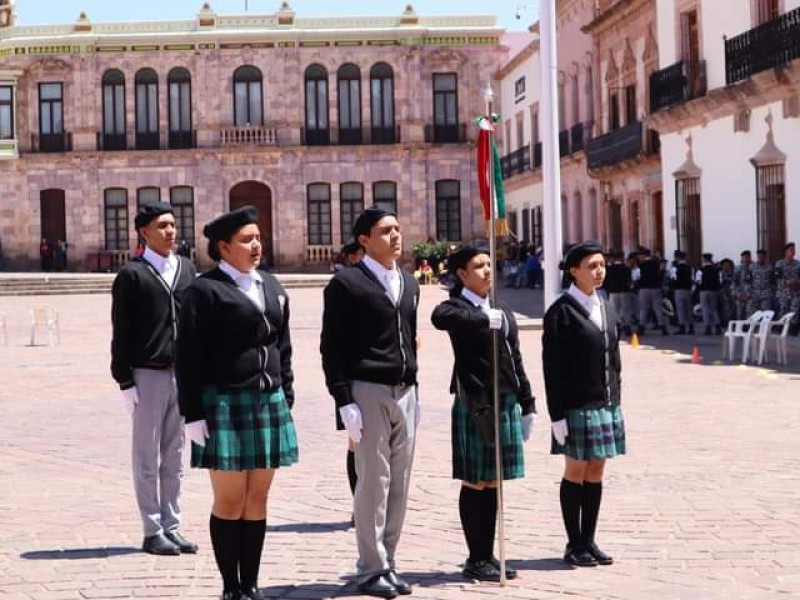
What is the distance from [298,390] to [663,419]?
490cm

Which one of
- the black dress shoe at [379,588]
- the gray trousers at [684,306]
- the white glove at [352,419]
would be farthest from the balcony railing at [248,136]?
the black dress shoe at [379,588]

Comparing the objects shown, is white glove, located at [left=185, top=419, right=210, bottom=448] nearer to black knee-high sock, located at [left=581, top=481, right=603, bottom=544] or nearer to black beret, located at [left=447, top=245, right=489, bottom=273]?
black beret, located at [left=447, top=245, right=489, bottom=273]

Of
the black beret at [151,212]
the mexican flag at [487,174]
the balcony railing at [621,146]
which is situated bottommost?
the black beret at [151,212]

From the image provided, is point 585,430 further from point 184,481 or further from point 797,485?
point 184,481

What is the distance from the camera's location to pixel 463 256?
24.3 feet

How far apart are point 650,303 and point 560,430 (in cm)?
1914

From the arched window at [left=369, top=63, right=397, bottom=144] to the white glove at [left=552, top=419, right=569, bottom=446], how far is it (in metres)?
50.9

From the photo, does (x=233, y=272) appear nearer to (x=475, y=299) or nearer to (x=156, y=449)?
(x=475, y=299)

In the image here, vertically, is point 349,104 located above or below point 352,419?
above

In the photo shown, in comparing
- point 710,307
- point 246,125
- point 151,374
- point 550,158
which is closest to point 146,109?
point 246,125

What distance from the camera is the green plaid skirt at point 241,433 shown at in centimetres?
→ 668

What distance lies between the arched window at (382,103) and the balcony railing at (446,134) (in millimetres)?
1374

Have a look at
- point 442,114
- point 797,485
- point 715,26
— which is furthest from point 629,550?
point 442,114

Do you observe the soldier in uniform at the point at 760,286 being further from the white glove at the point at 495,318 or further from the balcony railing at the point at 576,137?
the balcony railing at the point at 576,137
